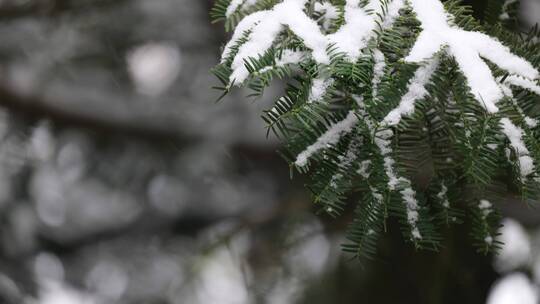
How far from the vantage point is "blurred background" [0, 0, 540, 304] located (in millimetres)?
2336

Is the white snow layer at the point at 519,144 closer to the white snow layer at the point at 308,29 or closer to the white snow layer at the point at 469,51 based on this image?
the white snow layer at the point at 469,51

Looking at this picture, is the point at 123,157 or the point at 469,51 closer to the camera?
the point at 469,51

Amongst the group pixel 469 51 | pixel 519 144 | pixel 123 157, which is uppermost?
pixel 469 51

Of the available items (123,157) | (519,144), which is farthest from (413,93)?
(123,157)

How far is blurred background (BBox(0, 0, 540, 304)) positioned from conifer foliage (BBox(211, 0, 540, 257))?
58.3 inches

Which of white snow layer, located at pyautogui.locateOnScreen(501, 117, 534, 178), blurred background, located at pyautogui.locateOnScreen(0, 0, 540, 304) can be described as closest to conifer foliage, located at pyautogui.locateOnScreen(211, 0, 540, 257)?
white snow layer, located at pyautogui.locateOnScreen(501, 117, 534, 178)

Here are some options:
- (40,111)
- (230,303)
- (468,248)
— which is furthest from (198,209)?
(468,248)

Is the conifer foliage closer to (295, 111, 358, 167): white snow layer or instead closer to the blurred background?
(295, 111, 358, 167): white snow layer

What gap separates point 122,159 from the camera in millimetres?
2635

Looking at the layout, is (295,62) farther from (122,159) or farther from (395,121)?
(122,159)

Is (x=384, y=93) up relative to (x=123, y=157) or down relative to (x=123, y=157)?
up

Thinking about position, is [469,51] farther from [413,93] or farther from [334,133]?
[334,133]

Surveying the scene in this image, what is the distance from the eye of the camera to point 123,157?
264 cm

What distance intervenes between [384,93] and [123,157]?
2.16 m
